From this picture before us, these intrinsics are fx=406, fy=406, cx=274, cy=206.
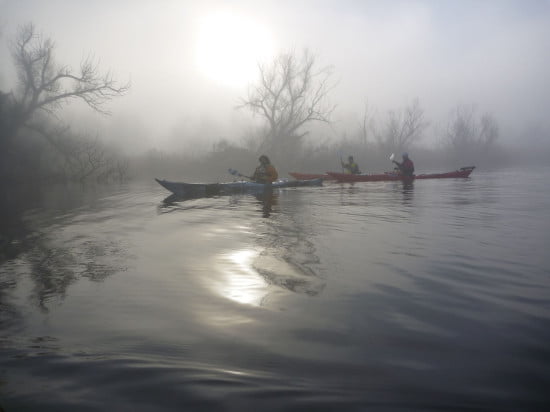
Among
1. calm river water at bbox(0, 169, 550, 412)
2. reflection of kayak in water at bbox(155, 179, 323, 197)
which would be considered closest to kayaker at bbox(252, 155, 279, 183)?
reflection of kayak in water at bbox(155, 179, 323, 197)

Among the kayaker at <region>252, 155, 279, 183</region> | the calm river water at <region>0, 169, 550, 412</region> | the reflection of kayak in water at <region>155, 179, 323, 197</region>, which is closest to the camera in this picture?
the calm river water at <region>0, 169, 550, 412</region>

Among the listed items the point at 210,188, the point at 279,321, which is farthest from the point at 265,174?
the point at 279,321

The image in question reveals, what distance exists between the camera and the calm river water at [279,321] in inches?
98.9

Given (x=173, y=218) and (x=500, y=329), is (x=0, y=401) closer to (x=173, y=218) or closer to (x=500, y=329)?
(x=500, y=329)

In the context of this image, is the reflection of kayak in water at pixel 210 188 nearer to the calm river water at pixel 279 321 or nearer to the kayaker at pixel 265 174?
the kayaker at pixel 265 174

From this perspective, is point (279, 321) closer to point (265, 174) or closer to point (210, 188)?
point (210, 188)

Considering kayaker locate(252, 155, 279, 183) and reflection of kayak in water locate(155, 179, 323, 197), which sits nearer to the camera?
reflection of kayak in water locate(155, 179, 323, 197)

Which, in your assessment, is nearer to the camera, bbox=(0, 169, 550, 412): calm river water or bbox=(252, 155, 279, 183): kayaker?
bbox=(0, 169, 550, 412): calm river water

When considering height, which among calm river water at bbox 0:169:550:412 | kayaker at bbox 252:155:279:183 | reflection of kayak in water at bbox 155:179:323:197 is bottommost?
calm river water at bbox 0:169:550:412

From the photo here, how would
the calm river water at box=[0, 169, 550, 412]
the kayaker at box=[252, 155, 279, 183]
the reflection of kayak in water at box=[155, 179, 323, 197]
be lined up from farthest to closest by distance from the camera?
the kayaker at box=[252, 155, 279, 183]
the reflection of kayak in water at box=[155, 179, 323, 197]
the calm river water at box=[0, 169, 550, 412]

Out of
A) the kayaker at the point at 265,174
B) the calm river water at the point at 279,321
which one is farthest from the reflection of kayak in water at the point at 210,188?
the calm river water at the point at 279,321

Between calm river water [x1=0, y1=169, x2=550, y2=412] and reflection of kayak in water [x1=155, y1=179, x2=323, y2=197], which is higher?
reflection of kayak in water [x1=155, y1=179, x2=323, y2=197]

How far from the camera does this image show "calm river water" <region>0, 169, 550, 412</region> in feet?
8.24

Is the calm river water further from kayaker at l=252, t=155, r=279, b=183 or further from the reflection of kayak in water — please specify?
kayaker at l=252, t=155, r=279, b=183
